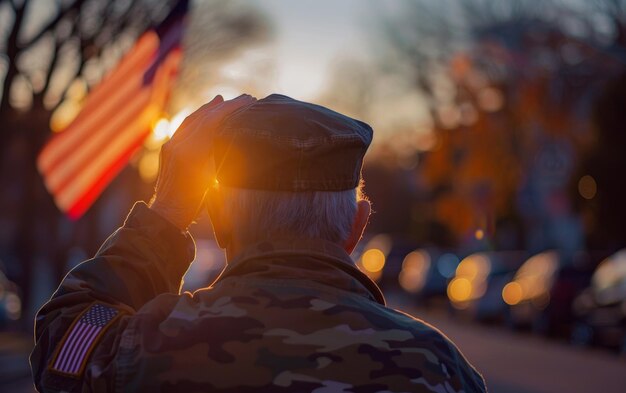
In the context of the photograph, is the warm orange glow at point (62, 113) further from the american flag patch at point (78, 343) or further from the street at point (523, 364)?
the american flag patch at point (78, 343)

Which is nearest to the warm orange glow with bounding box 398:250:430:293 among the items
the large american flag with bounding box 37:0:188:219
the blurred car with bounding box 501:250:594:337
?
the blurred car with bounding box 501:250:594:337

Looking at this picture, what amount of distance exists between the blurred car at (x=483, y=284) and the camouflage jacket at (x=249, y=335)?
26129 millimetres

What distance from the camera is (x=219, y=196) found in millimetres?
2512

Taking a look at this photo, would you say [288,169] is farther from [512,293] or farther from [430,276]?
[430,276]

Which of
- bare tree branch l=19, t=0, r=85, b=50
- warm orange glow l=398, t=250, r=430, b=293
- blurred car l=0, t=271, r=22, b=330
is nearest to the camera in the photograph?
bare tree branch l=19, t=0, r=85, b=50

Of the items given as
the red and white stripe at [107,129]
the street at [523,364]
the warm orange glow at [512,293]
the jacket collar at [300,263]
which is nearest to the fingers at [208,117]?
the jacket collar at [300,263]

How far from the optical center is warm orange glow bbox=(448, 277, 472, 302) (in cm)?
3162

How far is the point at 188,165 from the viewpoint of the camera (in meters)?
2.50

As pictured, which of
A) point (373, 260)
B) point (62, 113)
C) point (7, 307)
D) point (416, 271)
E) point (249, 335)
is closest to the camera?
point (249, 335)

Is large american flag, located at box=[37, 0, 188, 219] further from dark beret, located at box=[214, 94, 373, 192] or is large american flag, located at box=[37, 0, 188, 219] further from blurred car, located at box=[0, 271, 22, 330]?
blurred car, located at box=[0, 271, 22, 330]

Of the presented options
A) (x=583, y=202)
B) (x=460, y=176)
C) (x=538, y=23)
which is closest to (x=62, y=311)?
(x=583, y=202)

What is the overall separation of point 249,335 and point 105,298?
0.99ft

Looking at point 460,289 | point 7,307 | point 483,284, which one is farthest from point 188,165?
point 460,289

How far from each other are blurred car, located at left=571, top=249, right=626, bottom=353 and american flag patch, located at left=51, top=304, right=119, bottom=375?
18.1 metres
